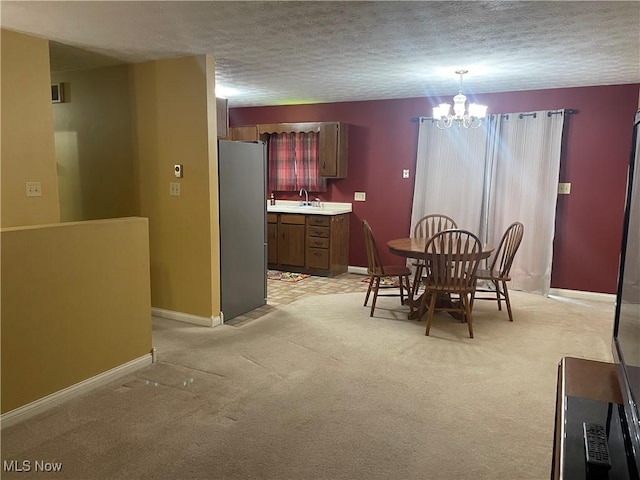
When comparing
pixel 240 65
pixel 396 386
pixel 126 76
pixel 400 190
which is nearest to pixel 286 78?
pixel 240 65

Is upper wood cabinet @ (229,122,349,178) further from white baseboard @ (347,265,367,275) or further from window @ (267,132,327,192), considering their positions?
white baseboard @ (347,265,367,275)

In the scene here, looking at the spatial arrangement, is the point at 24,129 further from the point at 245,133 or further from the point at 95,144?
the point at 245,133

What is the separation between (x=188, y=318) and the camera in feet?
13.4

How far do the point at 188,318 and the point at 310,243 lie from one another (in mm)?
2270

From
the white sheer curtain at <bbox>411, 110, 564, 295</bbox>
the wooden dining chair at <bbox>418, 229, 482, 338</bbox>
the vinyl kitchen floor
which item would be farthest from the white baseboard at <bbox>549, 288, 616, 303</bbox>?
the vinyl kitchen floor

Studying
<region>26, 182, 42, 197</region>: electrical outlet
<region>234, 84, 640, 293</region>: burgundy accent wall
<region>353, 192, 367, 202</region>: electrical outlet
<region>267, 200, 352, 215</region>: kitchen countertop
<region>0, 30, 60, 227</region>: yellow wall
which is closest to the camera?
<region>0, 30, 60, 227</region>: yellow wall

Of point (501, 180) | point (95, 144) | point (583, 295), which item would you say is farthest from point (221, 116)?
point (583, 295)

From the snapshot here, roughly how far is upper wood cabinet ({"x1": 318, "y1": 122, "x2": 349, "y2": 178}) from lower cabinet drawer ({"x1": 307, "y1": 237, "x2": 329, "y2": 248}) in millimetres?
876

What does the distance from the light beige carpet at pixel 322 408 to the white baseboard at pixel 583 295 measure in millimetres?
1180

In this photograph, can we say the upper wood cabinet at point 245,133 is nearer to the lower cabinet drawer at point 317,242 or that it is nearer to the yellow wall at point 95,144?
the lower cabinet drawer at point 317,242

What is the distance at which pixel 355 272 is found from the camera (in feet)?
20.8

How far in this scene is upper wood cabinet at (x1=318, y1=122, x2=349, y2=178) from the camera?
6.04 m

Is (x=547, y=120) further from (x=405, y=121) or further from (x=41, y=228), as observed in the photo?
(x=41, y=228)

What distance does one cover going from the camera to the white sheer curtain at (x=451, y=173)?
5.43 m
